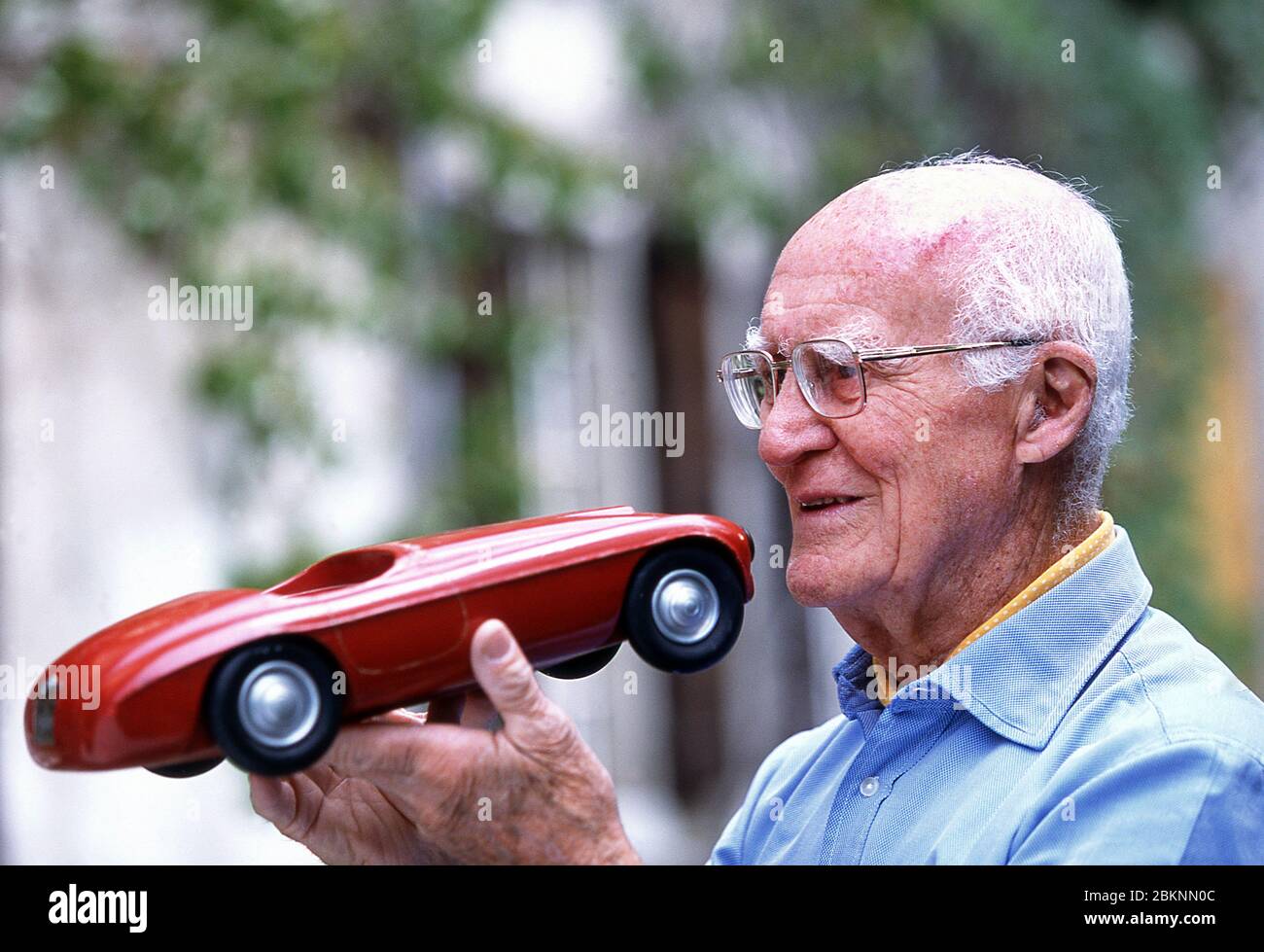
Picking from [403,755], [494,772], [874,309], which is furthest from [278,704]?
[874,309]

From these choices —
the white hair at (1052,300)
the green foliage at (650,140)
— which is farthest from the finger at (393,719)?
the green foliage at (650,140)

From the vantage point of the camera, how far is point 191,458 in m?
5.42

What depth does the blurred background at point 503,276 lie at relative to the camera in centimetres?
506

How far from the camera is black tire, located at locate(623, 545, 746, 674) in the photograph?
1760 millimetres

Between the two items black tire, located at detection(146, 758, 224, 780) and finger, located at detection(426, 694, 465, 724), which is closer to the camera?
black tire, located at detection(146, 758, 224, 780)

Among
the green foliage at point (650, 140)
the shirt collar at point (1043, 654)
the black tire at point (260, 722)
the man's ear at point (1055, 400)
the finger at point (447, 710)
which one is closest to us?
the black tire at point (260, 722)

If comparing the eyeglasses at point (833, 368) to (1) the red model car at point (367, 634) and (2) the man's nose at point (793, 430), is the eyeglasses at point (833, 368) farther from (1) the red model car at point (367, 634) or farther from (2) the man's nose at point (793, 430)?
(1) the red model car at point (367, 634)

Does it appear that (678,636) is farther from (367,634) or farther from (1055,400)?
(1055,400)

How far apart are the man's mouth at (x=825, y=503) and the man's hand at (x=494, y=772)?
0.53m

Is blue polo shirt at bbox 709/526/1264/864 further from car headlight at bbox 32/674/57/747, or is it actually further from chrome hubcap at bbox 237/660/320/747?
car headlight at bbox 32/674/57/747

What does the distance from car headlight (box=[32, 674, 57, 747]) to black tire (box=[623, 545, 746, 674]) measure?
624 mm

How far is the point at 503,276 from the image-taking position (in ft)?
22.5

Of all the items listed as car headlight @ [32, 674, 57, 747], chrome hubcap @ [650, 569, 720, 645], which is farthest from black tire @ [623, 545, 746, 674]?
car headlight @ [32, 674, 57, 747]
